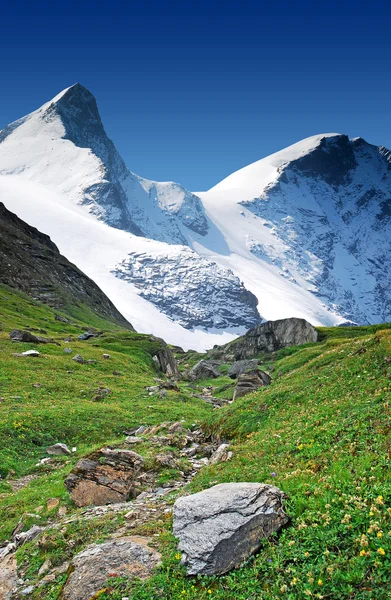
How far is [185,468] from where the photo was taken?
739 inches

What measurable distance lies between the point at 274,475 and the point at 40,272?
13334cm

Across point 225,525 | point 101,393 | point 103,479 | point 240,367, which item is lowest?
point 240,367

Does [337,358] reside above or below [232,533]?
above

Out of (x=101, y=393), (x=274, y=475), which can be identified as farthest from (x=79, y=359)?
(x=274, y=475)

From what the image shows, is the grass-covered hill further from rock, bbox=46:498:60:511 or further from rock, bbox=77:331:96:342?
rock, bbox=77:331:96:342

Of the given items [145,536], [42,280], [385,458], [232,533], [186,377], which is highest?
[42,280]

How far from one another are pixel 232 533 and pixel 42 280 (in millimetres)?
131633

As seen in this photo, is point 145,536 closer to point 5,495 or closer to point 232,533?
point 232,533

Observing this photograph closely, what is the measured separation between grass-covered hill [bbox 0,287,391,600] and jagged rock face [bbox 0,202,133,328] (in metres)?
92.7

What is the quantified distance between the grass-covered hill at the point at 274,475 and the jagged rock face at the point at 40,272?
92.7 m

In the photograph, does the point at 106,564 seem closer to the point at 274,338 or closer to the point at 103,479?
the point at 103,479

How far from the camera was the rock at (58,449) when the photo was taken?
23.7 meters

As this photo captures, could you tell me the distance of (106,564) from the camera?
986cm

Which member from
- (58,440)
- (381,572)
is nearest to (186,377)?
(58,440)
